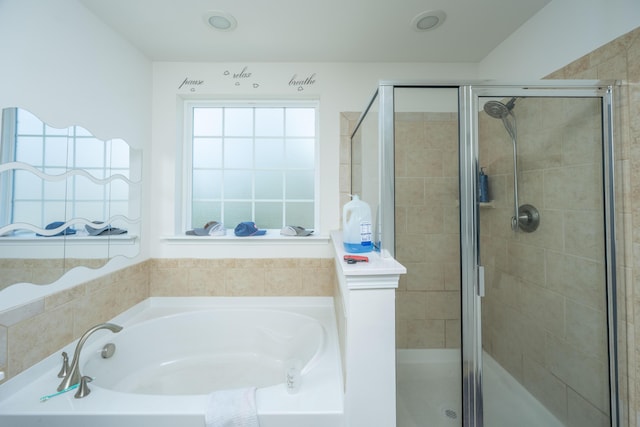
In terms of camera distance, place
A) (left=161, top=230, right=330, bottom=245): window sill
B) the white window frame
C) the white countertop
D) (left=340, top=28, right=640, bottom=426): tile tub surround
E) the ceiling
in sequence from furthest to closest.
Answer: the white window frame → (left=161, top=230, right=330, bottom=245): window sill → the ceiling → (left=340, top=28, right=640, bottom=426): tile tub surround → the white countertop

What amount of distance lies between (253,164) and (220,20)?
0.96m

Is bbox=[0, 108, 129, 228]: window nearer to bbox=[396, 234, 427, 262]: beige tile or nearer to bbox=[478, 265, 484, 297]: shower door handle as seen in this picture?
bbox=[396, 234, 427, 262]: beige tile

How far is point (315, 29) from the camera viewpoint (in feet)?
5.16

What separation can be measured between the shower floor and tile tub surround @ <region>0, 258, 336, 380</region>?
84 centimetres

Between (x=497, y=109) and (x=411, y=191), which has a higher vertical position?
(x=497, y=109)

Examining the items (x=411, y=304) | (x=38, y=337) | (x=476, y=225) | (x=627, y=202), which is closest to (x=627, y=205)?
(x=627, y=202)

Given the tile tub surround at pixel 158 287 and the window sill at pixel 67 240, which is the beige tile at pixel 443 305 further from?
the window sill at pixel 67 240

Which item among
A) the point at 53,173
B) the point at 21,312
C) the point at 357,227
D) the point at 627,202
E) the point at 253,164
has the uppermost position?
the point at 253,164

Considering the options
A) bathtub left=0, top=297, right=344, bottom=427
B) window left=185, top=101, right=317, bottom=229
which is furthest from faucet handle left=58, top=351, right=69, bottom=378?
window left=185, top=101, right=317, bottom=229

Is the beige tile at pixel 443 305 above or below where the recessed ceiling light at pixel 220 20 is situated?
below

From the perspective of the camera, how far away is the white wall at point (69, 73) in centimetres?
111

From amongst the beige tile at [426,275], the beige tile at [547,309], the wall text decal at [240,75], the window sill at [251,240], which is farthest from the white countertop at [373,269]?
the wall text decal at [240,75]

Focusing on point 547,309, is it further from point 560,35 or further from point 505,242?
point 560,35

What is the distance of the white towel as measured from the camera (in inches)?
37.5
